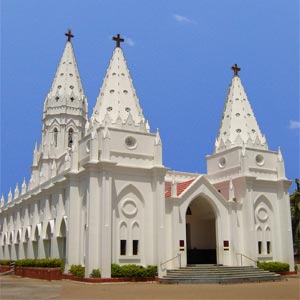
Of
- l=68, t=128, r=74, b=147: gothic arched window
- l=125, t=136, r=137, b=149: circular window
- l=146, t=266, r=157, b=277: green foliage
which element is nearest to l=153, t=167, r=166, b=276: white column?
l=146, t=266, r=157, b=277: green foliage

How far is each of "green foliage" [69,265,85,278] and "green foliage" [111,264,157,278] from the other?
2083 millimetres

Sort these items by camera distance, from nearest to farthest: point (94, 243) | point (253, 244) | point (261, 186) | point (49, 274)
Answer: point (94, 243)
point (49, 274)
point (253, 244)
point (261, 186)

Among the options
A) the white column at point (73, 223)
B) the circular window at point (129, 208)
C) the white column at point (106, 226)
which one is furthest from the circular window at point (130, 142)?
the white column at point (73, 223)

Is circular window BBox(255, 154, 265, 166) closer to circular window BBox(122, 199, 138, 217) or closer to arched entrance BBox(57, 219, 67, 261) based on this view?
circular window BBox(122, 199, 138, 217)

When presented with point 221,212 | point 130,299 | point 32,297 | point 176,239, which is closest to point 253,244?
point 221,212

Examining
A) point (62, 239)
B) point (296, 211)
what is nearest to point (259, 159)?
point (296, 211)

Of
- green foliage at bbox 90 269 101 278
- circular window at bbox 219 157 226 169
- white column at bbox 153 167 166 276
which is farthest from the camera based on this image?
circular window at bbox 219 157 226 169

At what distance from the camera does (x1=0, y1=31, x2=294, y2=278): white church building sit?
93.5ft

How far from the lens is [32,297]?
1775 centimetres

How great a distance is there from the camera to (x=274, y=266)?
32125 mm

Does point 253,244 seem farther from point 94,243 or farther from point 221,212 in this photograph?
point 94,243

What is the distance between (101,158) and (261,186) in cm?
1392

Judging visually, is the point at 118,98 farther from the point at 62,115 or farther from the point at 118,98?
the point at 62,115

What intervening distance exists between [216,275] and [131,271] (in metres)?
5.38
